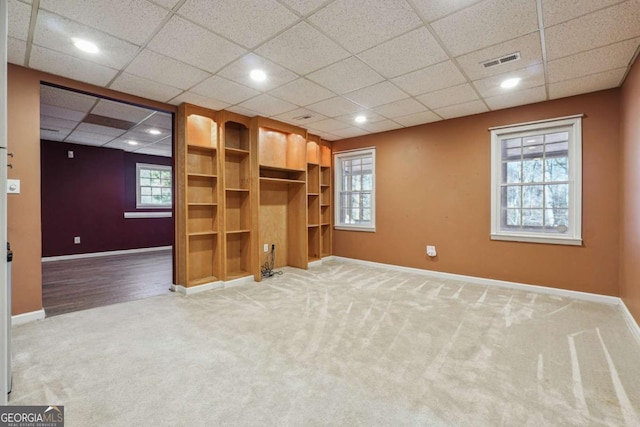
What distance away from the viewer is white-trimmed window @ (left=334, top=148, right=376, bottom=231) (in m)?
5.78

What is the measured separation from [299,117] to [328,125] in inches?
25.8

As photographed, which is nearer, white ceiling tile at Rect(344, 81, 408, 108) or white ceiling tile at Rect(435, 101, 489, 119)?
white ceiling tile at Rect(344, 81, 408, 108)

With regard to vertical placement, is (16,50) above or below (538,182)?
above

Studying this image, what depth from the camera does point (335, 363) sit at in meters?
2.24

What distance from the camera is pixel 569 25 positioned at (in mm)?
2240

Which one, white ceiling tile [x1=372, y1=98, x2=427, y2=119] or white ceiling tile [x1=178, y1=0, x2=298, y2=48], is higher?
white ceiling tile [x1=372, y1=98, x2=427, y2=119]

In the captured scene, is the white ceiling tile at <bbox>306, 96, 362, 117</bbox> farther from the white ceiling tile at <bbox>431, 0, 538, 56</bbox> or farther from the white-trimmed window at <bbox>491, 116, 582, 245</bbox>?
the white-trimmed window at <bbox>491, 116, 582, 245</bbox>

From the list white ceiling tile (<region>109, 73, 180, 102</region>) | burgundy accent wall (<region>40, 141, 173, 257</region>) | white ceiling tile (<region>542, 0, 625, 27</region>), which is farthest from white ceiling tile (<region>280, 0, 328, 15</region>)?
burgundy accent wall (<region>40, 141, 173, 257</region>)

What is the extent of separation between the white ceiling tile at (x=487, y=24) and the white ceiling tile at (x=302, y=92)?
147cm

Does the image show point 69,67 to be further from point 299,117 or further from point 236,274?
point 236,274

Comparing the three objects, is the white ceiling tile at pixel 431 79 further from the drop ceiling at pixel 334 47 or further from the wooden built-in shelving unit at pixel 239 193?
the wooden built-in shelving unit at pixel 239 193

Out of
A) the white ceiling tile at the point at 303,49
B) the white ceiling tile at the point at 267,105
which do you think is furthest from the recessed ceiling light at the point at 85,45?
the white ceiling tile at the point at 267,105

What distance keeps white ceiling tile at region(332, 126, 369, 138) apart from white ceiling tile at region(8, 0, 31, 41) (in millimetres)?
4082

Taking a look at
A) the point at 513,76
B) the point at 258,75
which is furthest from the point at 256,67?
the point at 513,76
